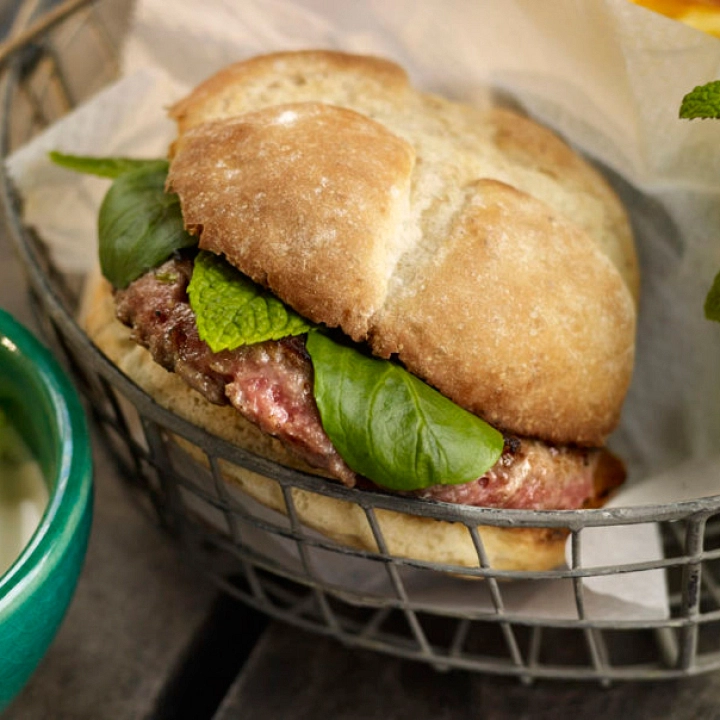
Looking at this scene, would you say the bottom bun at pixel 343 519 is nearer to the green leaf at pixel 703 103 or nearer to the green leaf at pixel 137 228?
the green leaf at pixel 137 228

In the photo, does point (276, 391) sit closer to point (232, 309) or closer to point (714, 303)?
point (232, 309)

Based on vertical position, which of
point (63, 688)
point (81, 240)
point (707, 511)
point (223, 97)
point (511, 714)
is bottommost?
point (511, 714)

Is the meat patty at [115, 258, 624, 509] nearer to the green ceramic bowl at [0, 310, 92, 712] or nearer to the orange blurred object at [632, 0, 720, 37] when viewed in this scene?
the green ceramic bowl at [0, 310, 92, 712]

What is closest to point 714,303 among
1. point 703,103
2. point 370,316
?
point 703,103

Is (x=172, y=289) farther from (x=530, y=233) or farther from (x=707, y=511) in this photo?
(x=707, y=511)

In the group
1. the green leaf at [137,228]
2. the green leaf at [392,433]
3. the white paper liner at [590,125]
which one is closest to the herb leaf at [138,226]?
the green leaf at [137,228]

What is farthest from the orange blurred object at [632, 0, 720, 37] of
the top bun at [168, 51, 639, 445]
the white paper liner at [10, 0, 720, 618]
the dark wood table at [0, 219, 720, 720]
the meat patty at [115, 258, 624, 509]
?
the dark wood table at [0, 219, 720, 720]

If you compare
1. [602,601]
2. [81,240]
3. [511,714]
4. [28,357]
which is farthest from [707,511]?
[81,240]
